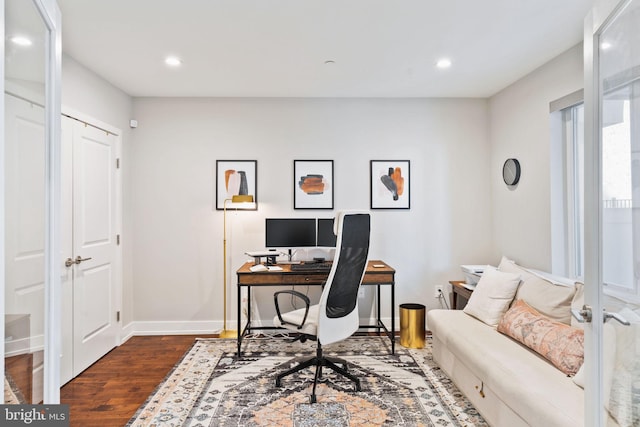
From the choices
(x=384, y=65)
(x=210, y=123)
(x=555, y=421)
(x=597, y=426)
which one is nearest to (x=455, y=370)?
(x=555, y=421)

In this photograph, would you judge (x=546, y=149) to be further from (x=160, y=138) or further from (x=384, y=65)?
(x=160, y=138)

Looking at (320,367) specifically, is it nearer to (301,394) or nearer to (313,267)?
(301,394)

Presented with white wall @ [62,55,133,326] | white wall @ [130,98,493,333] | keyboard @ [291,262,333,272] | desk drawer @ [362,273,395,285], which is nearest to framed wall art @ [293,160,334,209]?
white wall @ [130,98,493,333]

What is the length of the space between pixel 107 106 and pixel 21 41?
9.35ft

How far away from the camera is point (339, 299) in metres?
2.62

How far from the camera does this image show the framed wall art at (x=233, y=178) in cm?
396

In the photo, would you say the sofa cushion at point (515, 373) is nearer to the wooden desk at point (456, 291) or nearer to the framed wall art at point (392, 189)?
the wooden desk at point (456, 291)

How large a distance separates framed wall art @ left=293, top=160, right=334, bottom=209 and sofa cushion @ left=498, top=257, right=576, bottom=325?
2.07m

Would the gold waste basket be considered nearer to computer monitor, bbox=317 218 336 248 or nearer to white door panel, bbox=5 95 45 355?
computer monitor, bbox=317 218 336 248

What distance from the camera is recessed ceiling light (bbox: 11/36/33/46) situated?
2.86 feet

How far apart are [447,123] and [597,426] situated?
329 centimetres

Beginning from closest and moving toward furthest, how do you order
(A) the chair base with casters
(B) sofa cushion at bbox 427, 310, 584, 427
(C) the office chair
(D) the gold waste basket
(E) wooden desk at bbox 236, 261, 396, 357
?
(B) sofa cushion at bbox 427, 310, 584, 427 → (C) the office chair → (A) the chair base with casters → (E) wooden desk at bbox 236, 261, 396, 357 → (D) the gold waste basket

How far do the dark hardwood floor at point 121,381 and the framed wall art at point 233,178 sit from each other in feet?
4.97

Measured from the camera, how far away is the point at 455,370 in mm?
2652
